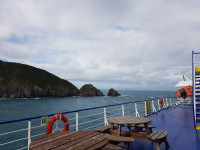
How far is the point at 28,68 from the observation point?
338 ft

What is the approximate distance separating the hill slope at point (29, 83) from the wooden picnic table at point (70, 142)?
304 ft

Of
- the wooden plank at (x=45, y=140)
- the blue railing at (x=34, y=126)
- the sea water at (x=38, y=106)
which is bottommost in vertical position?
the sea water at (x=38, y=106)

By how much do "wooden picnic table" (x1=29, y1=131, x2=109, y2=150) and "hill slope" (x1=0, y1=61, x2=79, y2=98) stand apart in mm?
92612

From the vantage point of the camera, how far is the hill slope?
280ft

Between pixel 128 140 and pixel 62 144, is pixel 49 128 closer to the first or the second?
pixel 62 144

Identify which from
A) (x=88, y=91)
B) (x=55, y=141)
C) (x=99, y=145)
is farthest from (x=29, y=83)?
(x=99, y=145)

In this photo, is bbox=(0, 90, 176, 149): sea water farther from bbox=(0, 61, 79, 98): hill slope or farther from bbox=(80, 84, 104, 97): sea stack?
bbox=(80, 84, 104, 97): sea stack

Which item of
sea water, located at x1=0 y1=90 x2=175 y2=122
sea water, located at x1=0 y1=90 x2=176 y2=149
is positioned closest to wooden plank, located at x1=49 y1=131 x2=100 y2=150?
sea water, located at x1=0 y1=90 x2=176 y2=149

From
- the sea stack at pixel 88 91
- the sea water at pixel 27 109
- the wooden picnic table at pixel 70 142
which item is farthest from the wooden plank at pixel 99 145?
the sea stack at pixel 88 91

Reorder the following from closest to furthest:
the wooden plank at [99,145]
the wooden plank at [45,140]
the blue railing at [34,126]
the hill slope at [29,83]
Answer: the wooden plank at [99,145], the wooden plank at [45,140], the blue railing at [34,126], the hill slope at [29,83]

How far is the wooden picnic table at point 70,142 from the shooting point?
2.12m

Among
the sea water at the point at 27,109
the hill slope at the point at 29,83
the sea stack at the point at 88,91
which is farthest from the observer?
the sea stack at the point at 88,91

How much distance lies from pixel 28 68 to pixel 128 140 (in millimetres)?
112495

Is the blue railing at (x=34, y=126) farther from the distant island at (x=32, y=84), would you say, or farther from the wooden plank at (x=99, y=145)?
the distant island at (x=32, y=84)
